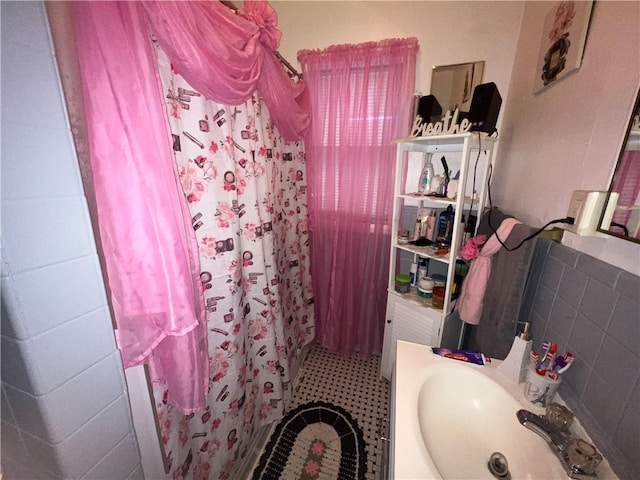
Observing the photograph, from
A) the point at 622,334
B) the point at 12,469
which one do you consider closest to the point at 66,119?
the point at 12,469

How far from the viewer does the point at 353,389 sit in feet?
5.64

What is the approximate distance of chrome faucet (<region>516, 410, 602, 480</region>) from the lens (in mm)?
579

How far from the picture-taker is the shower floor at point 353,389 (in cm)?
142

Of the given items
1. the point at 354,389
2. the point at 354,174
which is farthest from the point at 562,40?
the point at 354,389

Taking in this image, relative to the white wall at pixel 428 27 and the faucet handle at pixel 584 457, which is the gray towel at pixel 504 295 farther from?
the white wall at pixel 428 27

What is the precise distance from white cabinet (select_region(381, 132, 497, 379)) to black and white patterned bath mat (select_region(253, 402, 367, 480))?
0.45 meters

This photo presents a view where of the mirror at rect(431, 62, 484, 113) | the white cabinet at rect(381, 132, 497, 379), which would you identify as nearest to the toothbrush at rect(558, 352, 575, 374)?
the white cabinet at rect(381, 132, 497, 379)

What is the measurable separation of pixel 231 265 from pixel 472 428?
1025 mm

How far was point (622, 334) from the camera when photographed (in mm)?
586

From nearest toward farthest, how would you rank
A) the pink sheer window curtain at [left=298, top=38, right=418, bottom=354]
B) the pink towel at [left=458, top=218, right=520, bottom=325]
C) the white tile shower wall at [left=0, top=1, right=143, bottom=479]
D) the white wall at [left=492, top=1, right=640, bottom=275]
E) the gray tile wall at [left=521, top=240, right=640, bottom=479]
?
the white tile shower wall at [left=0, top=1, right=143, bottom=479]
the gray tile wall at [left=521, top=240, right=640, bottom=479]
the white wall at [left=492, top=1, right=640, bottom=275]
the pink towel at [left=458, top=218, right=520, bottom=325]
the pink sheer window curtain at [left=298, top=38, right=418, bottom=354]

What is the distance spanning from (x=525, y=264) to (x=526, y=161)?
56 cm

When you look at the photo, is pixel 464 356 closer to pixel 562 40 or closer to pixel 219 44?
pixel 562 40

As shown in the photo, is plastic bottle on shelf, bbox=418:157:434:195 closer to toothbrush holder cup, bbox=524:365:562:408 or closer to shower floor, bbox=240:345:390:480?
toothbrush holder cup, bbox=524:365:562:408

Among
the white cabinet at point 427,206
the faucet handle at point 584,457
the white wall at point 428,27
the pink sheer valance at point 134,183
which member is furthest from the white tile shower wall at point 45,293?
the white wall at point 428,27
